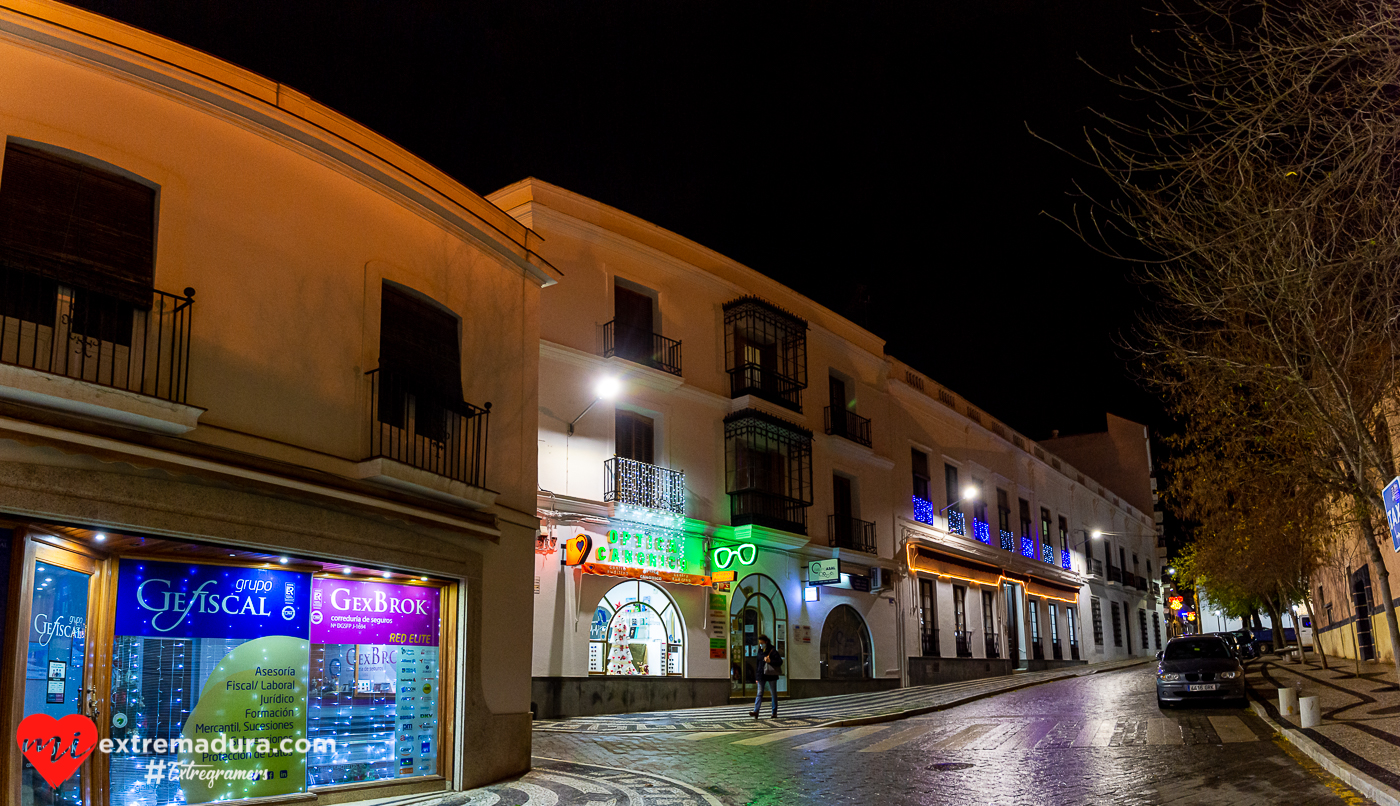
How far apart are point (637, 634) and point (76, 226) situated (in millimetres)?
16110

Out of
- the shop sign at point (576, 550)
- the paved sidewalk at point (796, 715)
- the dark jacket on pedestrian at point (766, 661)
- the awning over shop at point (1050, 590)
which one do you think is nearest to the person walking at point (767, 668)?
the dark jacket on pedestrian at point (766, 661)

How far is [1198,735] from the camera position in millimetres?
15000

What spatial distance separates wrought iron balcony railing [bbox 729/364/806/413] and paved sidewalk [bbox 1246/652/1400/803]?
42.2ft

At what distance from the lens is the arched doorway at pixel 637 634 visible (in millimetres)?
21531

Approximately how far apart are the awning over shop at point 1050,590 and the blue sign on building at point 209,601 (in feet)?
122

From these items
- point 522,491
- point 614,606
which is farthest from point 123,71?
point 614,606

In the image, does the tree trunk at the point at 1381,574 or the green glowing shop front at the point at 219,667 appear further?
the tree trunk at the point at 1381,574

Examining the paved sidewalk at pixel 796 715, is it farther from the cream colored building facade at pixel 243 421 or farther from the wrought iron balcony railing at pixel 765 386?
the wrought iron balcony railing at pixel 765 386

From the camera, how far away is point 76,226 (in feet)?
27.4

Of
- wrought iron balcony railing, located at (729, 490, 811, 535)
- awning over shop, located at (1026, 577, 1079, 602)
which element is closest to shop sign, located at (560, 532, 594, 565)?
wrought iron balcony railing, located at (729, 490, 811, 535)

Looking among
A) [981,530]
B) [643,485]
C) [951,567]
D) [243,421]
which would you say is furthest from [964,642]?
[243,421]

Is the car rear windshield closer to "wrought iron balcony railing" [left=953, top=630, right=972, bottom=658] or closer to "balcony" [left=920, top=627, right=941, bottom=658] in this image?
"balcony" [left=920, top=627, right=941, bottom=658]

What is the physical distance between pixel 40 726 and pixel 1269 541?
83.9 ft

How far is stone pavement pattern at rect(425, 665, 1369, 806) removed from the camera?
1038 centimetres
